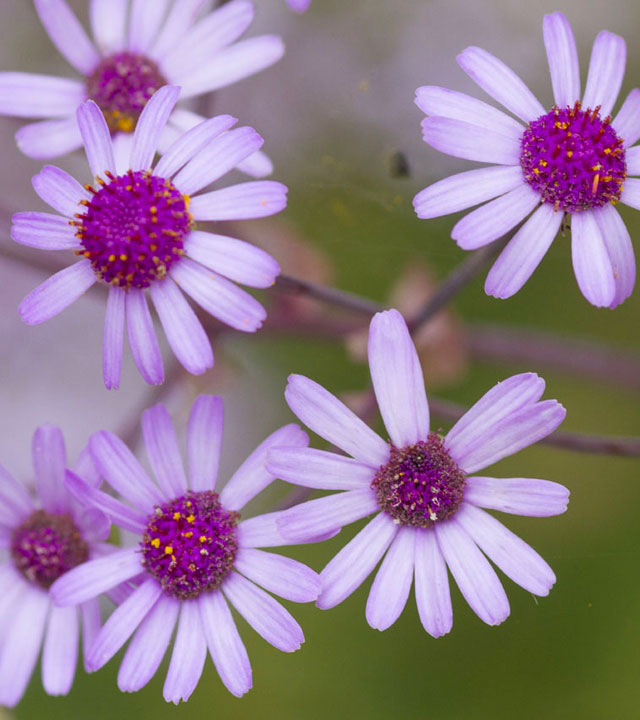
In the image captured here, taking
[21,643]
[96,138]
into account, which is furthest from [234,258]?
[21,643]

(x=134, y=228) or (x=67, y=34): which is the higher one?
(x=67, y=34)

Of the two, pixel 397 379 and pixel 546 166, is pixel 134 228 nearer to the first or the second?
pixel 397 379

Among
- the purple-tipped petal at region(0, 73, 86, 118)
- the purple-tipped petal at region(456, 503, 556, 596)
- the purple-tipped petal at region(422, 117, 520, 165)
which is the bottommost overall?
the purple-tipped petal at region(456, 503, 556, 596)

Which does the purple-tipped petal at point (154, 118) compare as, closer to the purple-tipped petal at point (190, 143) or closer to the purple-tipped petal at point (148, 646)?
the purple-tipped petal at point (190, 143)

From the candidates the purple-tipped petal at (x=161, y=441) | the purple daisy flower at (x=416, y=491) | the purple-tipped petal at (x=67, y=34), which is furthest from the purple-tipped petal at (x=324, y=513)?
the purple-tipped petal at (x=67, y=34)

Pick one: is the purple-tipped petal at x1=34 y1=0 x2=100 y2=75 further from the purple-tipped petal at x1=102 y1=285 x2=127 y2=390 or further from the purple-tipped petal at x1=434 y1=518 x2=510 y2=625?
the purple-tipped petal at x1=434 y1=518 x2=510 y2=625

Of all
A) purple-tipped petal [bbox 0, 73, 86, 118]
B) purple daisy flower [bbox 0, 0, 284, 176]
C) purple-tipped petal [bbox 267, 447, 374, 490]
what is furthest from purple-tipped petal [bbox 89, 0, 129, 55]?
purple-tipped petal [bbox 267, 447, 374, 490]
